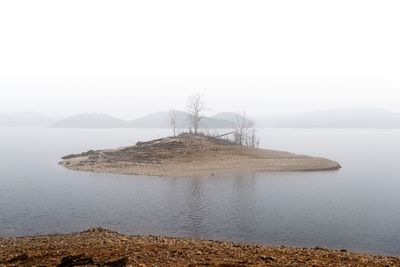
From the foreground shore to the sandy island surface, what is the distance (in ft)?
149

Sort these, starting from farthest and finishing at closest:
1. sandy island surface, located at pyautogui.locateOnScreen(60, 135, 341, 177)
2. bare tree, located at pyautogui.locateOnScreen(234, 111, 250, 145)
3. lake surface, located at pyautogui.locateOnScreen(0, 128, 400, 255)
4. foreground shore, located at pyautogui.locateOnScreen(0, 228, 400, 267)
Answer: bare tree, located at pyautogui.locateOnScreen(234, 111, 250, 145)
sandy island surface, located at pyautogui.locateOnScreen(60, 135, 341, 177)
lake surface, located at pyautogui.locateOnScreen(0, 128, 400, 255)
foreground shore, located at pyautogui.locateOnScreen(0, 228, 400, 267)

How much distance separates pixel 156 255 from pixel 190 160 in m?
62.7

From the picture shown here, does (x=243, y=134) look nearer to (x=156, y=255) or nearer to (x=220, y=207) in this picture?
(x=220, y=207)

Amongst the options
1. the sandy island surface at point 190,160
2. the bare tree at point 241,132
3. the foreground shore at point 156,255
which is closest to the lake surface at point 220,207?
the sandy island surface at point 190,160

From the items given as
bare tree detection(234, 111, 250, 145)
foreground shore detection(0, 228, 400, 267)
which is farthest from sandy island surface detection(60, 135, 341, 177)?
foreground shore detection(0, 228, 400, 267)

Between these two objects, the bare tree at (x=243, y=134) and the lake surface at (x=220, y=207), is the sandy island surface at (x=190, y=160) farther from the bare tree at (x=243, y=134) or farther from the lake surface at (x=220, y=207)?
the bare tree at (x=243, y=134)

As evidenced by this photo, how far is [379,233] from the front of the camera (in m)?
33.6

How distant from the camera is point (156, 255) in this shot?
20.9m

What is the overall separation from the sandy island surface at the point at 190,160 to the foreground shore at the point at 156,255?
45263 millimetres

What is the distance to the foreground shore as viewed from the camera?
1922 cm

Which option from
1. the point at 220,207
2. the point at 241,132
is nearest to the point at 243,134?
the point at 241,132

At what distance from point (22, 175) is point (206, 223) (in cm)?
4543

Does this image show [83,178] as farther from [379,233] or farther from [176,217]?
[379,233]

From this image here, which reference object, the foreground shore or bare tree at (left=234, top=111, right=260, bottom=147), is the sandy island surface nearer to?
bare tree at (left=234, top=111, right=260, bottom=147)
